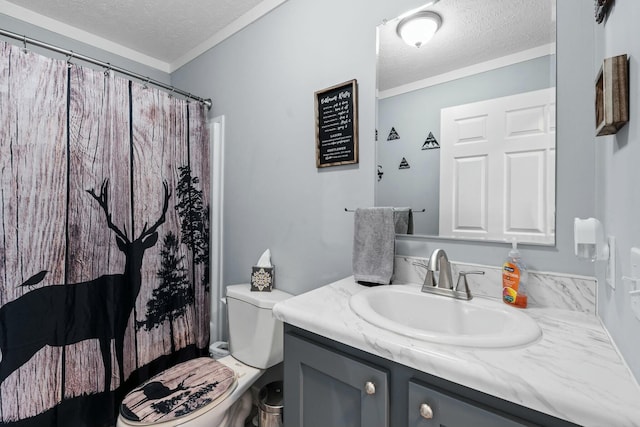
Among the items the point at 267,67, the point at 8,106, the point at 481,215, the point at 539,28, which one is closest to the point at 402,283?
the point at 481,215

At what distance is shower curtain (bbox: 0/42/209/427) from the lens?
1.27 metres

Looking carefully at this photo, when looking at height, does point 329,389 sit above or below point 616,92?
below

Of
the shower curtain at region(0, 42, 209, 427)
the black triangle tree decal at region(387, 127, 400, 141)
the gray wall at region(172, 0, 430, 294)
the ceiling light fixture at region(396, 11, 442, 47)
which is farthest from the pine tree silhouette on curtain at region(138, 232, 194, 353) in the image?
the ceiling light fixture at region(396, 11, 442, 47)

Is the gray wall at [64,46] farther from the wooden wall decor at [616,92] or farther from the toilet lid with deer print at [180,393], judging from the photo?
the wooden wall decor at [616,92]

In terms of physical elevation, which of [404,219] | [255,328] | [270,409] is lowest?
[270,409]

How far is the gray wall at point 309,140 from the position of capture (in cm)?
89

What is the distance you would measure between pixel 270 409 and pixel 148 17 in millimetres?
2359

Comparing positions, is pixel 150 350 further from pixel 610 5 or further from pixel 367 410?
pixel 610 5

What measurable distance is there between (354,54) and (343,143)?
1.34ft

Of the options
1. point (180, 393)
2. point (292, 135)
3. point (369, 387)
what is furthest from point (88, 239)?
point (369, 387)

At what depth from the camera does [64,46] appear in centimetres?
192

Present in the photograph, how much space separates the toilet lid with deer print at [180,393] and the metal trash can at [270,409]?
224 mm

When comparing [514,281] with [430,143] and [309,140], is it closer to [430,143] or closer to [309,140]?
[430,143]

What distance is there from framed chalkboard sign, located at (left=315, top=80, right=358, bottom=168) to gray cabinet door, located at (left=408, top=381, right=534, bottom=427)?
94 centimetres
